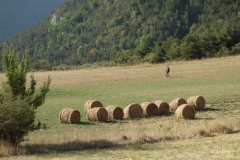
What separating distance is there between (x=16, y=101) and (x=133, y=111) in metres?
11.9

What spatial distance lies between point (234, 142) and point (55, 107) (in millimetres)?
19638

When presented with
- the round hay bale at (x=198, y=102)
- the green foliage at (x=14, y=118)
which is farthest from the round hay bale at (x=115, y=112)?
the green foliage at (x=14, y=118)

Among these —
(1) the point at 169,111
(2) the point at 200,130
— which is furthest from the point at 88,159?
(1) the point at 169,111

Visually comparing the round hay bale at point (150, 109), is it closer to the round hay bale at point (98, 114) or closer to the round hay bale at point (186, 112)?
the round hay bale at point (186, 112)

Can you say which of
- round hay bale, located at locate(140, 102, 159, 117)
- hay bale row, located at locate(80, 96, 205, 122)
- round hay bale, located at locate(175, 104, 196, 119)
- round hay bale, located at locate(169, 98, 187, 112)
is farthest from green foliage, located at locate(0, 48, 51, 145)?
round hay bale, located at locate(169, 98, 187, 112)

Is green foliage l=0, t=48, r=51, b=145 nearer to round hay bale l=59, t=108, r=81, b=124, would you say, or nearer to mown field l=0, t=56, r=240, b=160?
mown field l=0, t=56, r=240, b=160

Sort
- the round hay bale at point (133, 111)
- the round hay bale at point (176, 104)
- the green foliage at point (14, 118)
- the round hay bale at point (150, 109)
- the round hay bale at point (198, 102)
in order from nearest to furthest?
1. the green foliage at point (14, 118)
2. the round hay bale at point (133, 111)
3. the round hay bale at point (150, 109)
4. the round hay bale at point (176, 104)
5. the round hay bale at point (198, 102)

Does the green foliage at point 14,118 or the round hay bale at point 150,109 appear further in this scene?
the round hay bale at point 150,109

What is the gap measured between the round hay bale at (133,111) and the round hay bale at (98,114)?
161 cm

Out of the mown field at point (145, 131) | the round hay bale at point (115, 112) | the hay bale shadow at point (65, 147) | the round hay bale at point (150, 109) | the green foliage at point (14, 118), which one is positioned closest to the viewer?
the mown field at point (145, 131)

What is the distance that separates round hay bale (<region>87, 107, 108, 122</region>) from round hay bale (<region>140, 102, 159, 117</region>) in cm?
292

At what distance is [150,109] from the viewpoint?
28453mm

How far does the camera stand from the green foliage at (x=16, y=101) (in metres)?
17.0

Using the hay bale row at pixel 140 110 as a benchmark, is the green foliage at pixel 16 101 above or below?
above
